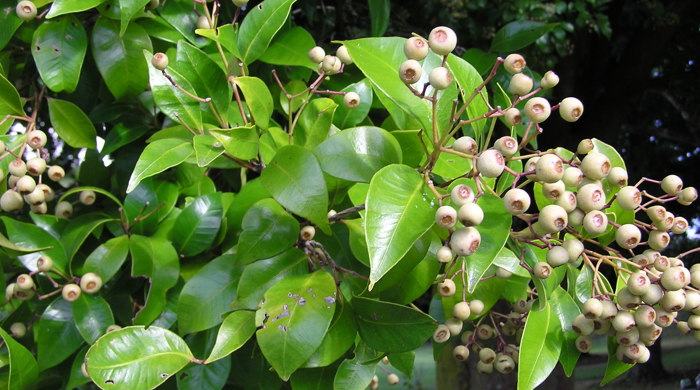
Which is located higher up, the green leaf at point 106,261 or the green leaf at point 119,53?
the green leaf at point 119,53

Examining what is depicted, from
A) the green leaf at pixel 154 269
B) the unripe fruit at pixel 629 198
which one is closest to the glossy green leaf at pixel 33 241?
the green leaf at pixel 154 269

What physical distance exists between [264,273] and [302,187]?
0.66 feet

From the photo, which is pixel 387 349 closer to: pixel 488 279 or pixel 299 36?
pixel 488 279

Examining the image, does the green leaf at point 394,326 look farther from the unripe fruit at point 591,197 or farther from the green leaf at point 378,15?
the green leaf at point 378,15

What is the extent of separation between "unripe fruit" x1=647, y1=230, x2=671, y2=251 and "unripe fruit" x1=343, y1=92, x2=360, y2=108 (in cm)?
51

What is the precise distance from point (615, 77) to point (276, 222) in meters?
2.97

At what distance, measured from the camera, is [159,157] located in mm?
948

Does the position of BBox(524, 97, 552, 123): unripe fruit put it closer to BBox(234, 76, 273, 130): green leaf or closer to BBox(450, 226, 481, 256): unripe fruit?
BBox(450, 226, 481, 256): unripe fruit

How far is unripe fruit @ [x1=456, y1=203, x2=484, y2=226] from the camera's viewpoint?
0.72m

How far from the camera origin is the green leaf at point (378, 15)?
1583mm

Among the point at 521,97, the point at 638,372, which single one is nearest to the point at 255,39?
the point at 521,97

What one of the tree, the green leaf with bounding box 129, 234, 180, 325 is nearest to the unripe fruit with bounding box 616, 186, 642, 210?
the tree

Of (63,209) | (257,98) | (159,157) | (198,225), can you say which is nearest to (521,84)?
(257,98)

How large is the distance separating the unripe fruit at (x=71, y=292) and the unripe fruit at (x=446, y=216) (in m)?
0.73
